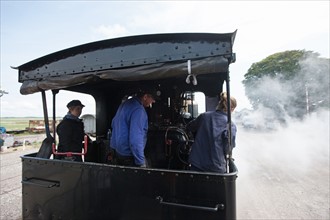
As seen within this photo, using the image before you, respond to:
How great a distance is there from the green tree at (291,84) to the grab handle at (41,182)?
71.2ft

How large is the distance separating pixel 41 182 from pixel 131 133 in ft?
4.30

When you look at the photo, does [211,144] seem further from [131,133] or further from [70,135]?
[70,135]

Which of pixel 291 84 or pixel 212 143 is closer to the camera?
pixel 212 143

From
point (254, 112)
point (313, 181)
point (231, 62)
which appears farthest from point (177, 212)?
point (254, 112)

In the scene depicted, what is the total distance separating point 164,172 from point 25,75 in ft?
7.16

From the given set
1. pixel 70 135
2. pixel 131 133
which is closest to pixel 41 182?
pixel 70 135

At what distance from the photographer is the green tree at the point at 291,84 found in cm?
1970

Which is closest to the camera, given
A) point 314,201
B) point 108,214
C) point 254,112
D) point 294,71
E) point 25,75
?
point 108,214

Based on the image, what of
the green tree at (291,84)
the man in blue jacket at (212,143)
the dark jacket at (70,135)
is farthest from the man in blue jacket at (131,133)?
the green tree at (291,84)

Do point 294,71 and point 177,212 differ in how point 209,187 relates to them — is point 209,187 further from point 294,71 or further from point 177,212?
point 294,71

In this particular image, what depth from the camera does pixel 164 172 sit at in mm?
2010

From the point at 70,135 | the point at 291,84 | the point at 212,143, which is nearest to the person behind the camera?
the point at 212,143

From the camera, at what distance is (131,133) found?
2406mm

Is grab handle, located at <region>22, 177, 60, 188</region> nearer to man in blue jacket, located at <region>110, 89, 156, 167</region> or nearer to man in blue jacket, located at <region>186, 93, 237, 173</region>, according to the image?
man in blue jacket, located at <region>110, 89, 156, 167</region>
